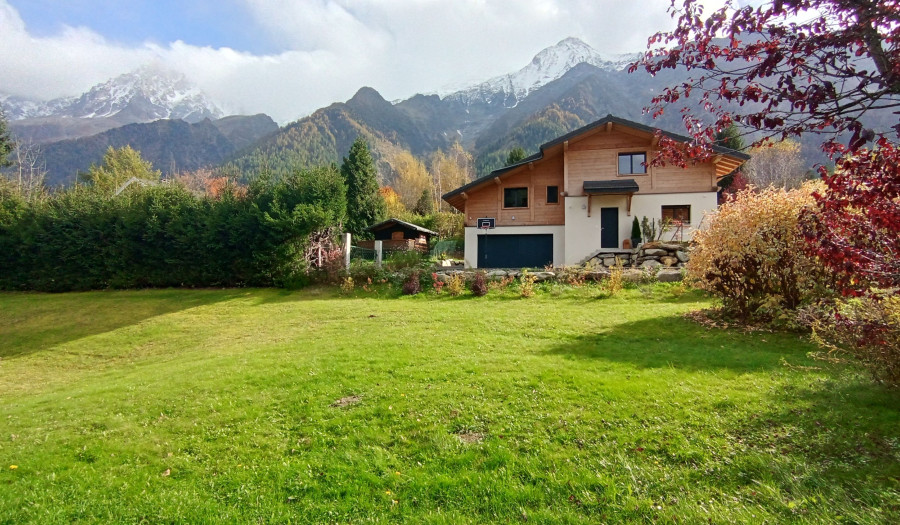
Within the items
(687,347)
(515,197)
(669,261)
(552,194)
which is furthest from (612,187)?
(687,347)

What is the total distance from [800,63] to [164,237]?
2143 centimetres

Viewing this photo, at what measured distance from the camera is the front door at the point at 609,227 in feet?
70.7

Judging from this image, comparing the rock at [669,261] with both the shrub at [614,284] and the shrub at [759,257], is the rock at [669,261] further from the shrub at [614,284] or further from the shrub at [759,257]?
the shrub at [759,257]

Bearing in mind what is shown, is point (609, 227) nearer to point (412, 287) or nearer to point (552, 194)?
point (552, 194)

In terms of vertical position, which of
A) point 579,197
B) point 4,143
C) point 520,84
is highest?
point 520,84

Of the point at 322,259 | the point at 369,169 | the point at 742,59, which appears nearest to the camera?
the point at 742,59

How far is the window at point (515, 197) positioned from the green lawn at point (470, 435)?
15727mm

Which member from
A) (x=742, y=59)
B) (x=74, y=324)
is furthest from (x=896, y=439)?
(x=74, y=324)

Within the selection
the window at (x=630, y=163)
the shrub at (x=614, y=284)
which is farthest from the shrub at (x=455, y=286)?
the window at (x=630, y=163)

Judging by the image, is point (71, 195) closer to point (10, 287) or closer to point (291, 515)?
point (10, 287)

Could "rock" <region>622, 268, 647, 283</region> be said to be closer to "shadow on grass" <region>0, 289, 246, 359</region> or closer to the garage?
the garage

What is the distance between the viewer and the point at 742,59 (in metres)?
2.67

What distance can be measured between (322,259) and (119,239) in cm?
929

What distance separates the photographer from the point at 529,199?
75.6ft
